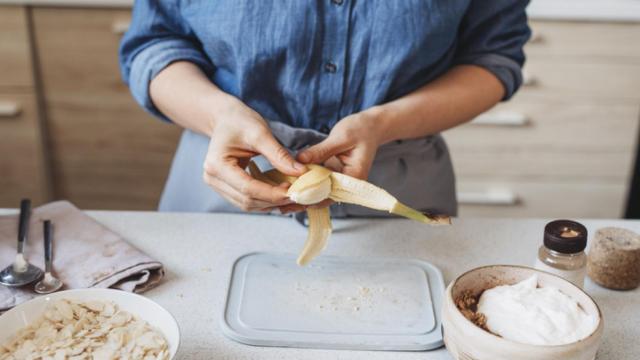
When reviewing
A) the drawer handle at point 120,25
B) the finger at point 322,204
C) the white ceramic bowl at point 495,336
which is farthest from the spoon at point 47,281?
the drawer handle at point 120,25

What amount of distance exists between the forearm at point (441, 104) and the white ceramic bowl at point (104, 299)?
14.7 inches

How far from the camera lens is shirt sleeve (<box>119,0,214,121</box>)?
991mm

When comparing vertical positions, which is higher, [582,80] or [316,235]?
Result: [316,235]

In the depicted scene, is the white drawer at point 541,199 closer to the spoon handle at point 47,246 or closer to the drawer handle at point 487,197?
the drawer handle at point 487,197

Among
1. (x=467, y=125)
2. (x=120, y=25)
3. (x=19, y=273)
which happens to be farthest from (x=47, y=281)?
(x=467, y=125)

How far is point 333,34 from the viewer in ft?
3.12

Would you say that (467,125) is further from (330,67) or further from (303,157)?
(303,157)

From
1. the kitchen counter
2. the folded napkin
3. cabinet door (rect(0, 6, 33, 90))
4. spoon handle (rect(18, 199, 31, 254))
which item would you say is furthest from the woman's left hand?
cabinet door (rect(0, 6, 33, 90))

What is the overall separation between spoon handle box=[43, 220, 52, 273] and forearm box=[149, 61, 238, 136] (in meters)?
0.22

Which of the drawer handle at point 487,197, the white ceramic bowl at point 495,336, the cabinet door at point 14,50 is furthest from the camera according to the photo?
the drawer handle at point 487,197

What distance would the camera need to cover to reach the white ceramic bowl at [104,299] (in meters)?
0.66

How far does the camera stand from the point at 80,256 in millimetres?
826

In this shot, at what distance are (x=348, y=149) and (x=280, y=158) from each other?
0.32ft

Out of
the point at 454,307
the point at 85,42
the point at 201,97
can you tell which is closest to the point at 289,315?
the point at 454,307
